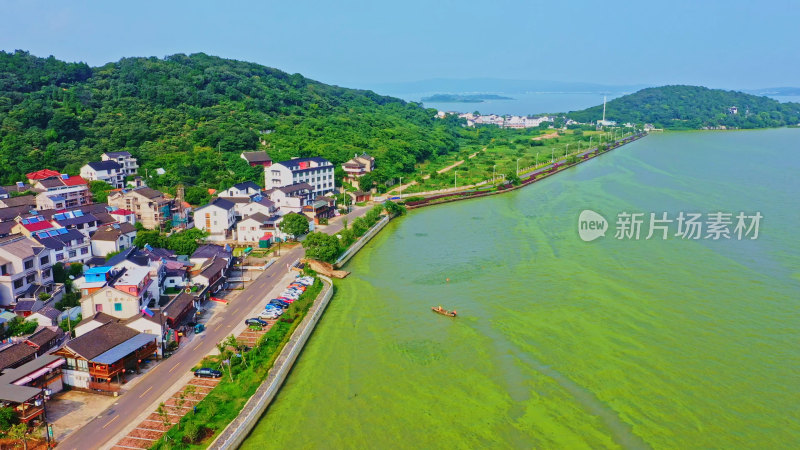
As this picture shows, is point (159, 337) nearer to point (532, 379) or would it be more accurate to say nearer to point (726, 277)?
point (532, 379)

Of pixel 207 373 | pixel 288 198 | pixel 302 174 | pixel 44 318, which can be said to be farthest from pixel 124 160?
pixel 207 373

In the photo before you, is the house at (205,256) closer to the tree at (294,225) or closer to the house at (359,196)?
the tree at (294,225)

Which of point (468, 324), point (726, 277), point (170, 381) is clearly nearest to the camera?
point (170, 381)

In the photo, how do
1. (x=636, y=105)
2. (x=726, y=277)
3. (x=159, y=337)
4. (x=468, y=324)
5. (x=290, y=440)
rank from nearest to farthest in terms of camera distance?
(x=290, y=440)
(x=159, y=337)
(x=468, y=324)
(x=726, y=277)
(x=636, y=105)

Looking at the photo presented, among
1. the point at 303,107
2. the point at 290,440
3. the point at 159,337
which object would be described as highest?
the point at 303,107

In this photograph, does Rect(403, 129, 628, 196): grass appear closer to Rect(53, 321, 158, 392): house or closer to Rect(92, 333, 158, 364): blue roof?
Rect(92, 333, 158, 364): blue roof

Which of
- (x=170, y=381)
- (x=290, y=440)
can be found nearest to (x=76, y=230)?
(x=170, y=381)

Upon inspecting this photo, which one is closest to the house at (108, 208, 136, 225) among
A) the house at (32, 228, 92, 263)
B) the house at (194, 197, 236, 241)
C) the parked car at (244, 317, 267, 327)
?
the house at (194, 197, 236, 241)

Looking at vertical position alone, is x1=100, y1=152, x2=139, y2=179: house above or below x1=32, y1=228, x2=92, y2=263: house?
above
